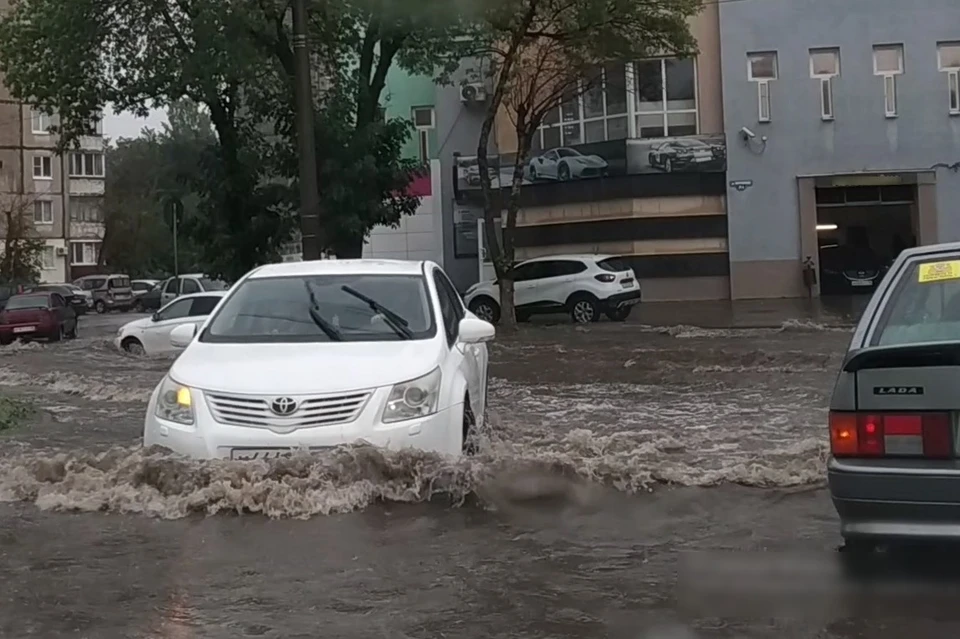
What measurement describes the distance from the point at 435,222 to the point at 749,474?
3283 cm

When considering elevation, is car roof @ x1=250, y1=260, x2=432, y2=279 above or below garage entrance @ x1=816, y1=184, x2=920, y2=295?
below

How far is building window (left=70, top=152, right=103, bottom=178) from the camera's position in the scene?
7106 cm

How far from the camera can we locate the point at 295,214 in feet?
91.5

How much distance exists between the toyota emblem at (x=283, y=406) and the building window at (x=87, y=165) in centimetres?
→ 6778

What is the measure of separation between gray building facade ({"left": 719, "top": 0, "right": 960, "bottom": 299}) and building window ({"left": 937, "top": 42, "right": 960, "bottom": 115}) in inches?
1.1

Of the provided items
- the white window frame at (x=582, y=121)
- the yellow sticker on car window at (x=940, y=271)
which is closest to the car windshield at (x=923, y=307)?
the yellow sticker on car window at (x=940, y=271)

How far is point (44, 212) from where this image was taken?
67.6 metres

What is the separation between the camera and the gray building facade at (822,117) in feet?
110

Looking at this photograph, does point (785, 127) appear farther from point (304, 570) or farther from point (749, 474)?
point (304, 570)

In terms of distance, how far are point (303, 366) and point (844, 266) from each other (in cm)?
2982

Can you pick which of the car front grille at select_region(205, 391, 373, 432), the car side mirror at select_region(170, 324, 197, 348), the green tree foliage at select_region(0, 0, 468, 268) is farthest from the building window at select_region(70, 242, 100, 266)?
the car front grille at select_region(205, 391, 373, 432)

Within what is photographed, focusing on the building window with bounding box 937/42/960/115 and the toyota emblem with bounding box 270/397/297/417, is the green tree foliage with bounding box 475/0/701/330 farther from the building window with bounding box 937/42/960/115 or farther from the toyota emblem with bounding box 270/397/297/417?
the toyota emblem with bounding box 270/397/297/417

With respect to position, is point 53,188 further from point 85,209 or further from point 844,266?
point 844,266

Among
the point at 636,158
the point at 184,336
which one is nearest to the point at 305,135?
the point at 184,336
